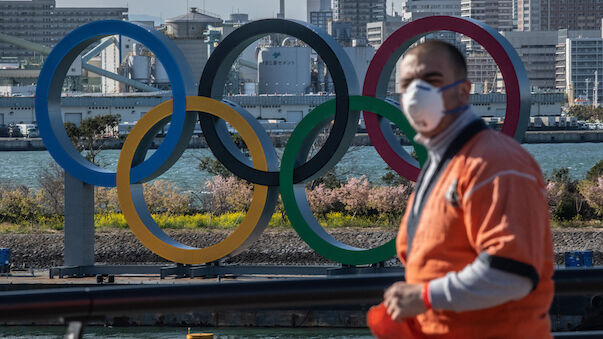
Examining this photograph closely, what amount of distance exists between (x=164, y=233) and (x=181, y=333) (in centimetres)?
164

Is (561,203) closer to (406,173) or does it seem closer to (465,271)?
(406,173)

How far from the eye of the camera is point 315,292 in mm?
3756

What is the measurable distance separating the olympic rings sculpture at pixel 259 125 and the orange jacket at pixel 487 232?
45.5ft

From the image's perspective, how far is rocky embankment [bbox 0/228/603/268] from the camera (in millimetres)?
27375

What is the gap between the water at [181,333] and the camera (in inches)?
727

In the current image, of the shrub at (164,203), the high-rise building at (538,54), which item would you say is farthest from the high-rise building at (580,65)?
the shrub at (164,203)

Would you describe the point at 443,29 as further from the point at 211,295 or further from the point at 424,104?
the point at 424,104

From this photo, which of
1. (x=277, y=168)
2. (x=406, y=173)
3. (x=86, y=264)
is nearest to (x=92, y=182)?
(x=86, y=264)

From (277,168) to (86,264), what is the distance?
396 centimetres

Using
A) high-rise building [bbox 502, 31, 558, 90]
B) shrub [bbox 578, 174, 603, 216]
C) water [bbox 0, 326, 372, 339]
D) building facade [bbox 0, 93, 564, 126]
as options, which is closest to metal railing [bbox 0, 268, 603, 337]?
water [bbox 0, 326, 372, 339]

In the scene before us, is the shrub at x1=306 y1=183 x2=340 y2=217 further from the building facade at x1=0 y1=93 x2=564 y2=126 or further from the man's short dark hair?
the building facade at x1=0 y1=93 x2=564 y2=126

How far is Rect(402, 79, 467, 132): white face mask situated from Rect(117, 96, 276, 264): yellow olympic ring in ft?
48.1

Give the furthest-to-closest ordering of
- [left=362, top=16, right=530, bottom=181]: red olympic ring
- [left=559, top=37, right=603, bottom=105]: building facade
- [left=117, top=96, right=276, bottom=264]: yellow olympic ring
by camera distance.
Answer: [left=559, top=37, right=603, bottom=105]: building facade < [left=117, top=96, right=276, bottom=264]: yellow olympic ring < [left=362, top=16, right=530, bottom=181]: red olympic ring

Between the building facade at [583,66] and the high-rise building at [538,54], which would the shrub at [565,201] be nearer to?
the high-rise building at [538,54]
